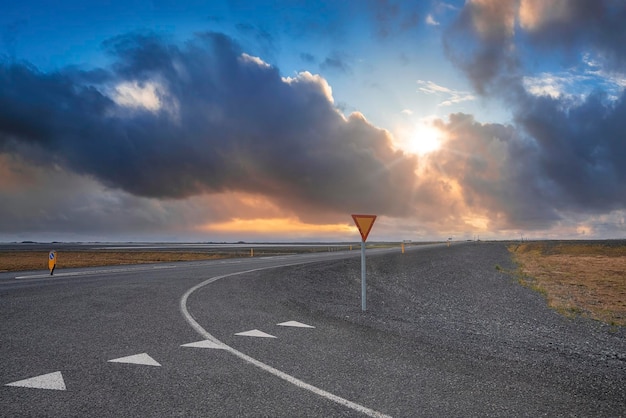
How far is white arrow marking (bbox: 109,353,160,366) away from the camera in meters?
6.12

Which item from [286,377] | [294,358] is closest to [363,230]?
[294,358]

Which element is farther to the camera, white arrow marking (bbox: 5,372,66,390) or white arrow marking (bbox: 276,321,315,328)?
white arrow marking (bbox: 276,321,315,328)

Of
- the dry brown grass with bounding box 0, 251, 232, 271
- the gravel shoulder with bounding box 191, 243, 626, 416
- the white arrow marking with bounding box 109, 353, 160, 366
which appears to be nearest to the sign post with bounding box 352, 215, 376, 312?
the gravel shoulder with bounding box 191, 243, 626, 416

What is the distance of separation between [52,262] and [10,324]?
14102mm

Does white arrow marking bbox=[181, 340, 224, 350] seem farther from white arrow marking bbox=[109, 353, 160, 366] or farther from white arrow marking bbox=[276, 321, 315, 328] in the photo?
white arrow marking bbox=[276, 321, 315, 328]

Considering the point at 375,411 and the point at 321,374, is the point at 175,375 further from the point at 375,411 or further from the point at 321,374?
the point at 375,411

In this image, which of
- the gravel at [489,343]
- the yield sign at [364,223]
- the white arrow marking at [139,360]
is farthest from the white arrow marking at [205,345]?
the yield sign at [364,223]

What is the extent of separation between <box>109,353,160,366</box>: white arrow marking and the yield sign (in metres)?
6.78

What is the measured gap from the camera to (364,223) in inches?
466

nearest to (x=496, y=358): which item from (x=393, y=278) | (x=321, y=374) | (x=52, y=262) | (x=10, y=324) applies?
(x=321, y=374)

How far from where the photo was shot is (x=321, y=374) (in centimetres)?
575

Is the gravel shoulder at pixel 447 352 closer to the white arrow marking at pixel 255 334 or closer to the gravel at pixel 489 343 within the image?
the gravel at pixel 489 343

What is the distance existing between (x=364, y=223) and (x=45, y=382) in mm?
8543

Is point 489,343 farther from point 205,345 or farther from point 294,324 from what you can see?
point 205,345
